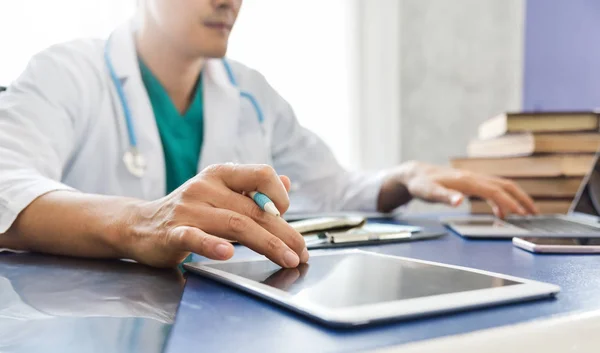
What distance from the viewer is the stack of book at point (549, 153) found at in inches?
39.9

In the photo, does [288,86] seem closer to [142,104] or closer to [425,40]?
[425,40]

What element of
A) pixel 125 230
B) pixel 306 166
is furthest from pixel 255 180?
pixel 306 166

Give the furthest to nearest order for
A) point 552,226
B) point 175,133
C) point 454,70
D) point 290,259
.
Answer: point 454,70 → point 175,133 → point 552,226 → point 290,259

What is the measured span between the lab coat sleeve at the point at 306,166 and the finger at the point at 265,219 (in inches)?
29.3

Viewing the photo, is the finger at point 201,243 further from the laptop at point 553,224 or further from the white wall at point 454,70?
the white wall at point 454,70

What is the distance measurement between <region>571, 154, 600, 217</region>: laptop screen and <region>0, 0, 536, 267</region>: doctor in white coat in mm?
83

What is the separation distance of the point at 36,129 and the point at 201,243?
46cm

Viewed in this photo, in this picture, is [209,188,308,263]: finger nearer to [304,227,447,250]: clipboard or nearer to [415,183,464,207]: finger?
[304,227,447,250]: clipboard

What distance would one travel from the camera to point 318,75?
1538 millimetres

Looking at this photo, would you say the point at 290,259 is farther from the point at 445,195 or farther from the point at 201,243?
the point at 445,195

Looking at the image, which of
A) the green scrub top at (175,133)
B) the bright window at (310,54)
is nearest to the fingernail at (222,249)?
the green scrub top at (175,133)

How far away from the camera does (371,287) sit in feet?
1.03

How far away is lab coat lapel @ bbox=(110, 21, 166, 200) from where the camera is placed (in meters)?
0.90

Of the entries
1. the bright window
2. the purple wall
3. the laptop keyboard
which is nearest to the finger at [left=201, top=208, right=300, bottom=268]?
the laptop keyboard
